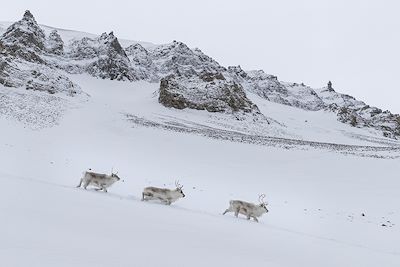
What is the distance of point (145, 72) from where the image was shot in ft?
268

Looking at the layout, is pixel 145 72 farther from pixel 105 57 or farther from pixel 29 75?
pixel 29 75

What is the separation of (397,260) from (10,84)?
149 feet

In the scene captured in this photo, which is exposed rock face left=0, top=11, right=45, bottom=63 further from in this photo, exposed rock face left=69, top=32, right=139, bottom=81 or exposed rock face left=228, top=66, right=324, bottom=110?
exposed rock face left=228, top=66, right=324, bottom=110

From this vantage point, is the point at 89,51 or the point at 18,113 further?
the point at 89,51

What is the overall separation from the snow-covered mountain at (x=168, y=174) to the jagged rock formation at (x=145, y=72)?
0.31 metres

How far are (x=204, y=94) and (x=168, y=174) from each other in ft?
135

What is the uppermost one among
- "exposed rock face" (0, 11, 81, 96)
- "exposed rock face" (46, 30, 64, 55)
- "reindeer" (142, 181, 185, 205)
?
"exposed rock face" (46, 30, 64, 55)

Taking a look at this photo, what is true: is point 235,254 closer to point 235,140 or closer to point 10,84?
point 235,140

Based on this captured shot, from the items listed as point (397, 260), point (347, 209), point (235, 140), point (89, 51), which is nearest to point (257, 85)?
point (89, 51)

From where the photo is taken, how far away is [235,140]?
126 ft

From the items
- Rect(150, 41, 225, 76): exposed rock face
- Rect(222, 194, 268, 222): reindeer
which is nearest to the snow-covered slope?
Rect(222, 194, 268, 222): reindeer

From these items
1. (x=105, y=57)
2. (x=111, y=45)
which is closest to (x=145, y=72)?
(x=111, y=45)

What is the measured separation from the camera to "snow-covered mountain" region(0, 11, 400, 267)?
688 centimetres

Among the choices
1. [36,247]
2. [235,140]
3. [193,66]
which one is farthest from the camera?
[193,66]
